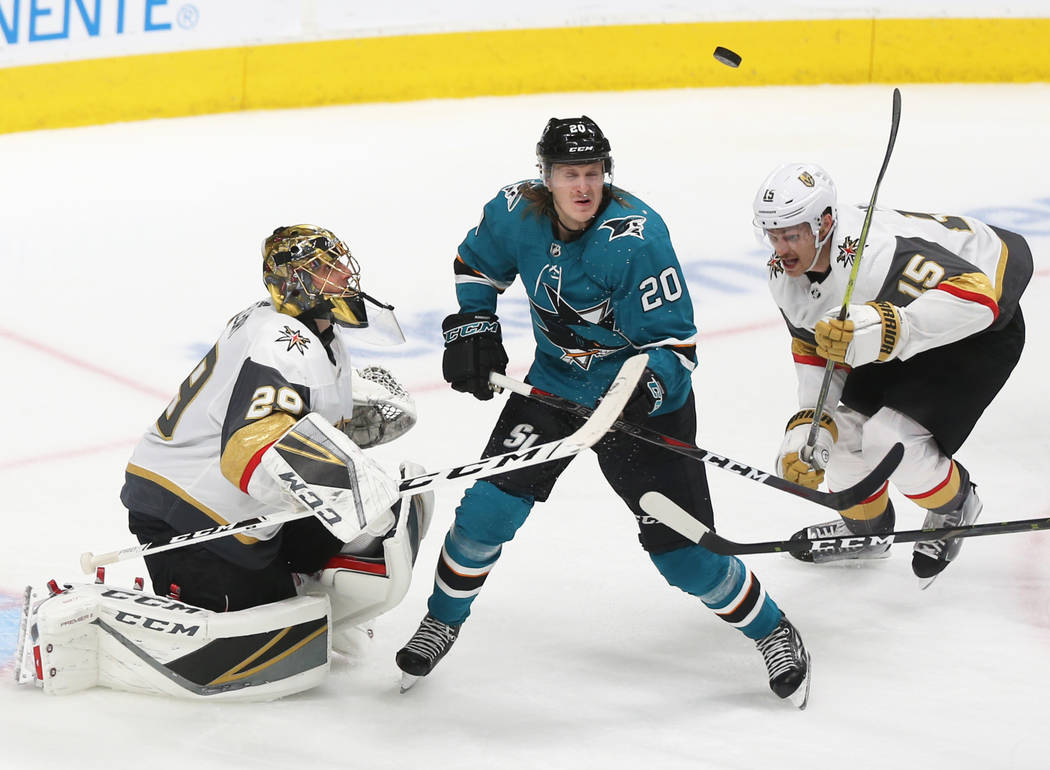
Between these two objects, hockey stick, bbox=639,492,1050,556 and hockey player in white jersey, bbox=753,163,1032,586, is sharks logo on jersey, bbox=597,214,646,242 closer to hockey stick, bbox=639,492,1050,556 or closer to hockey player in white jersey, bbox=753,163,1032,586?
hockey player in white jersey, bbox=753,163,1032,586

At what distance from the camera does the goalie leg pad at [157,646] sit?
2393 mm

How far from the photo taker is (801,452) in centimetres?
283

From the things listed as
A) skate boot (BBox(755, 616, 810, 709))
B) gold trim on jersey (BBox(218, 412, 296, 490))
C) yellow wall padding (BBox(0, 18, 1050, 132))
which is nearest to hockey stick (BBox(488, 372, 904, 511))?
skate boot (BBox(755, 616, 810, 709))

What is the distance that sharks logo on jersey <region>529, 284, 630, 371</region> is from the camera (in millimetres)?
2627

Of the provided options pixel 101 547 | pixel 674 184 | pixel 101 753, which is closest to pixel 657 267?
pixel 101 753

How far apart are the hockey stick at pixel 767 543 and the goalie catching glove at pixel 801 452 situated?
187 millimetres

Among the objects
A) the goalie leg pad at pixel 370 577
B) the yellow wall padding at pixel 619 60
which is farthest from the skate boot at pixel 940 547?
the yellow wall padding at pixel 619 60

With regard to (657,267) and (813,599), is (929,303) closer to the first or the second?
(657,267)

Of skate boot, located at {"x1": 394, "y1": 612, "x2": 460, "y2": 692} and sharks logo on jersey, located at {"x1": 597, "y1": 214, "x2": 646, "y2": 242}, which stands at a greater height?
sharks logo on jersey, located at {"x1": 597, "y1": 214, "x2": 646, "y2": 242}

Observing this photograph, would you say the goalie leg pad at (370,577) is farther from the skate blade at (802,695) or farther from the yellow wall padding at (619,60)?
the yellow wall padding at (619,60)

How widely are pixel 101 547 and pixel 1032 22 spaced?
5.21m

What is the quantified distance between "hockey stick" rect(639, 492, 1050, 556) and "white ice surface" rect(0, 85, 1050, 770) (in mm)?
284

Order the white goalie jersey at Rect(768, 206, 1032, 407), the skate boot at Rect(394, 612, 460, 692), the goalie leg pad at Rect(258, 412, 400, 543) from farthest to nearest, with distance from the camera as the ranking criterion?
the white goalie jersey at Rect(768, 206, 1032, 407)
the skate boot at Rect(394, 612, 460, 692)
the goalie leg pad at Rect(258, 412, 400, 543)

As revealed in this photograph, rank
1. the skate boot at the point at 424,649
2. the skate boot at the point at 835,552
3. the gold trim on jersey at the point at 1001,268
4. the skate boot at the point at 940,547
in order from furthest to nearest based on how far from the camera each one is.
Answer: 1. the skate boot at the point at 835,552
2. the skate boot at the point at 940,547
3. the gold trim on jersey at the point at 1001,268
4. the skate boot at the point at 424,649
